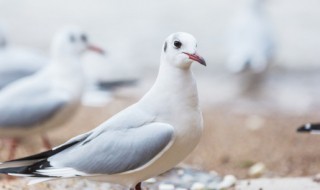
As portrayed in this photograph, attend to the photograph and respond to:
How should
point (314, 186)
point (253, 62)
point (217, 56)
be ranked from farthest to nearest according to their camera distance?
point (217, 56) → point (253, 62) → point (314, 186)

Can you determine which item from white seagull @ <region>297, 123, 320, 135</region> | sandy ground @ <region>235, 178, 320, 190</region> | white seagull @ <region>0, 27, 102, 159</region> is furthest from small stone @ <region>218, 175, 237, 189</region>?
white seagull @ <region>0, 27, 102, 159</region>

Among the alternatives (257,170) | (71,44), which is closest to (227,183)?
(257,170)

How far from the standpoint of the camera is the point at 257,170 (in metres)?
5.20

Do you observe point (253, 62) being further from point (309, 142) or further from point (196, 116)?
point (196, 116)

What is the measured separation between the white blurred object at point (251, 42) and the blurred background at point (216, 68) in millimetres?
112

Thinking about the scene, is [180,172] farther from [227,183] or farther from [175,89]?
[175,89]

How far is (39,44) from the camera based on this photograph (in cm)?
1134

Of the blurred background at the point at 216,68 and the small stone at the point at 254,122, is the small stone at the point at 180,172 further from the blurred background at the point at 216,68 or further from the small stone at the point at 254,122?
the small stone at the point at 254,122

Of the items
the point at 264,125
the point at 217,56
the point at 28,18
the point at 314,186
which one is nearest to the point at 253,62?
the point at 264,125

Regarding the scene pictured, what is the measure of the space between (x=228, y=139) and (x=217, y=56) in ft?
13.4

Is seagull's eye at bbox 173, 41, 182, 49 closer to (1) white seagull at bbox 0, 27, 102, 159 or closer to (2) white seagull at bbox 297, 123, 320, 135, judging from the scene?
(2) white seagull at bbox 297, 123, 320, 135

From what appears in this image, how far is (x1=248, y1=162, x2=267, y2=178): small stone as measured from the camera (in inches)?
203

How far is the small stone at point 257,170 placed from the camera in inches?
203

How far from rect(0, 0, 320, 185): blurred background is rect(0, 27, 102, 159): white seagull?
450mm
